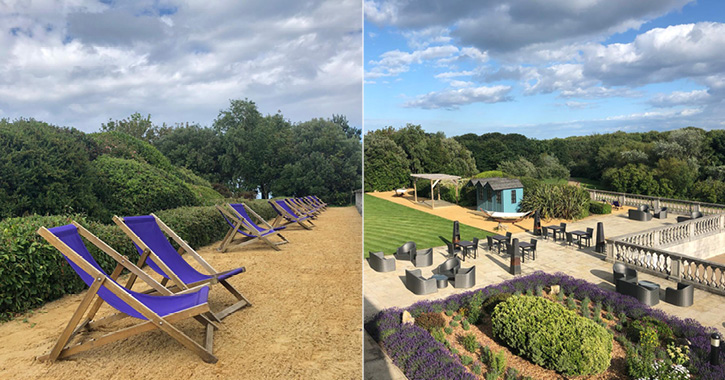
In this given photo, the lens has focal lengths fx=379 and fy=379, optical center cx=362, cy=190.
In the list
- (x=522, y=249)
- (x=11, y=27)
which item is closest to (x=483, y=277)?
(x=522, y=249)

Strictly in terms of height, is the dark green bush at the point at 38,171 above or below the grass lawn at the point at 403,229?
above

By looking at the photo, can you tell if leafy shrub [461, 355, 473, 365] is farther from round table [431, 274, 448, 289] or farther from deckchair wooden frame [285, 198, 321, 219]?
deckchair wooden frame [285, 198, 321, 219]

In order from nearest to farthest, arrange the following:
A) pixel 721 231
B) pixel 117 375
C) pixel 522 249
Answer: pixel 117 375 → pixel 522 249 → pixel 721 231

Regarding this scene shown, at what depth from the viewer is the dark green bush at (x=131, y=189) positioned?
712 centimetres

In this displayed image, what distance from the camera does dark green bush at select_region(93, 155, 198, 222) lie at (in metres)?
7.12

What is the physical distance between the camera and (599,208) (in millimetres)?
14766

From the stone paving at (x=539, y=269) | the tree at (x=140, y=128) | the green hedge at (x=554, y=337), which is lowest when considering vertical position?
the stone paving at (x=539, y=269)

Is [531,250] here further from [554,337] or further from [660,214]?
[660,214]

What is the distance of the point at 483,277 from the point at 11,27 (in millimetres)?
12272

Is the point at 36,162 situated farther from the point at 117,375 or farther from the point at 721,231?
the point at 721,231

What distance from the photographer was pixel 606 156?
998 inches

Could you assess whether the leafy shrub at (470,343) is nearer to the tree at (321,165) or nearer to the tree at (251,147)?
the tree at (321,165)

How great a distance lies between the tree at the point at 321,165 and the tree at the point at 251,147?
33 centimetres

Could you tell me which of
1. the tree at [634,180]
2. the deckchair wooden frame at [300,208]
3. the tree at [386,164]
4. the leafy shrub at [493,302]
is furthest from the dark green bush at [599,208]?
the leafy shrub at [493,302]
